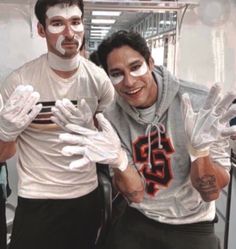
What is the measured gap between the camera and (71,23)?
135cm

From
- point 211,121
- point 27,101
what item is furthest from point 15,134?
point 211,121

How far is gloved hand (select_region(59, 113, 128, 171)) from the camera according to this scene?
3.55ft

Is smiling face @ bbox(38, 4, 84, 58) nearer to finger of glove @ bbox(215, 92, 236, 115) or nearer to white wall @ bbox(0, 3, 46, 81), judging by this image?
finger of glove @ bbox(215, 92, 236, 115)

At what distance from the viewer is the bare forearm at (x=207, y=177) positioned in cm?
111

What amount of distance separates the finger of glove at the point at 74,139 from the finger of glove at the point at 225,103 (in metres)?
0.42

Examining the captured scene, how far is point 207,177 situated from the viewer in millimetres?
1121

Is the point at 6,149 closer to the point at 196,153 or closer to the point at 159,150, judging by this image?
the point at 159,150

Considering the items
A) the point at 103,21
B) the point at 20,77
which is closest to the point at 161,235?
the point at 20,77

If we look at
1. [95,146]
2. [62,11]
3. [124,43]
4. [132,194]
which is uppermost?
[62,11]

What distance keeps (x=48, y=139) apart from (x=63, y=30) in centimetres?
43

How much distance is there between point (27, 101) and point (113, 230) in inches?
24.5

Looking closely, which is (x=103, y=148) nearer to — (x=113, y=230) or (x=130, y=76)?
(x=130, y=76)

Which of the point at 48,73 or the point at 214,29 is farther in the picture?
the point at 214,29

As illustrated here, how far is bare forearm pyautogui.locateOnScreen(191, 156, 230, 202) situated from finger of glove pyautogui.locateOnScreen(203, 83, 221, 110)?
6.6 inches
